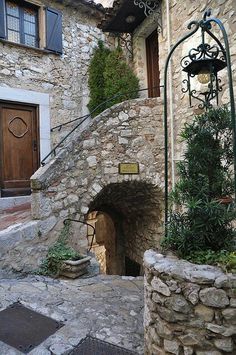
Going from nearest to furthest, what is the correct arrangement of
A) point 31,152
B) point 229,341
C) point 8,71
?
point 229,341 → point 8,71 → point 31,152

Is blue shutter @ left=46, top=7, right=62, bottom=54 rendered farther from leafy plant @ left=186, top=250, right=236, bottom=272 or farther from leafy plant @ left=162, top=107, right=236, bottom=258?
leafy plant @ left=186, top=250, right=236, bottom=272

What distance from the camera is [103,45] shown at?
7633 millimetres

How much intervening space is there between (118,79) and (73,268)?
443cm

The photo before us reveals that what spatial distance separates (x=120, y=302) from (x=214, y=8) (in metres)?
4.53

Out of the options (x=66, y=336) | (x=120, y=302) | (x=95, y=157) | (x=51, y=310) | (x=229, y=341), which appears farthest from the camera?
(x=95, y=157)

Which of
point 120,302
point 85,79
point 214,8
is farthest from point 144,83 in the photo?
point 120,302

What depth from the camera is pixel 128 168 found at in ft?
16.9

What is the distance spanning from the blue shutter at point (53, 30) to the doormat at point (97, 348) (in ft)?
20.8

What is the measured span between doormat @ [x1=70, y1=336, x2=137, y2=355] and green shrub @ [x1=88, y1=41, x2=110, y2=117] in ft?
18.6

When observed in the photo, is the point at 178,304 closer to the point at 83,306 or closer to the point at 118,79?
the point at 83,306

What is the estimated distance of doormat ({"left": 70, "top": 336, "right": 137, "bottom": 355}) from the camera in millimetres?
2303

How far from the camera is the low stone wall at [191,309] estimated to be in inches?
71.5

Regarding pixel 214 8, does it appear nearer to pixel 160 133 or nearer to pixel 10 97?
pixel 160 133

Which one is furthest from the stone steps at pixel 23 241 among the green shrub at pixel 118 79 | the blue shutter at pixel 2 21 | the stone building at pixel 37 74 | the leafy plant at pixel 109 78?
the blue shutter at pixel 2 21
